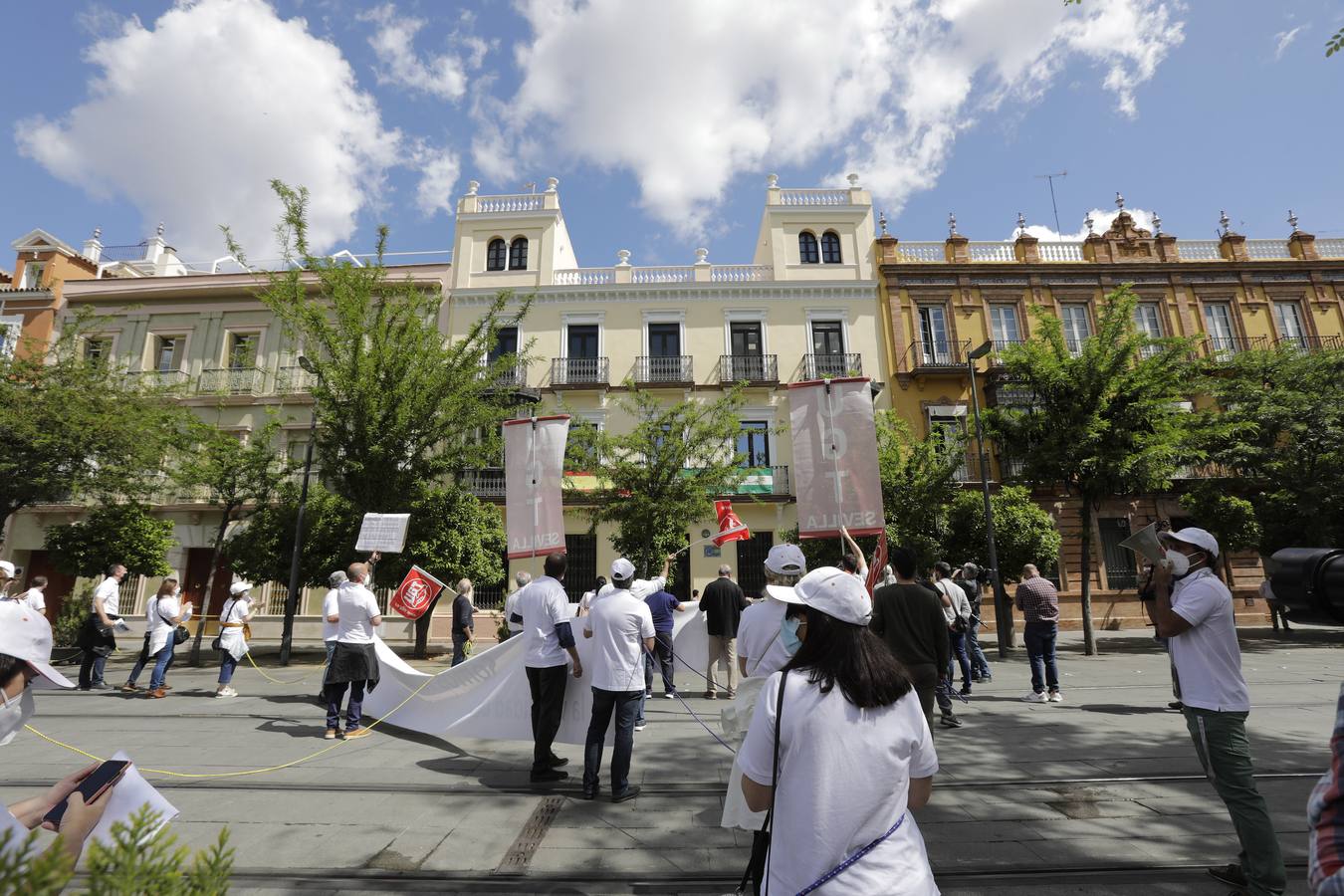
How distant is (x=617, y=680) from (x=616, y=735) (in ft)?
1.32

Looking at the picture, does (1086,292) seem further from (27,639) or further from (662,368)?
(27,639)

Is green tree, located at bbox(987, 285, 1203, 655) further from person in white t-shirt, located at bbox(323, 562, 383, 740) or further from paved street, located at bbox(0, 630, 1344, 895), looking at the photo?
person in white t-shirt, located at bbox(323, 562, 383, 740)

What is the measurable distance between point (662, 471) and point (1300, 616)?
1392cm

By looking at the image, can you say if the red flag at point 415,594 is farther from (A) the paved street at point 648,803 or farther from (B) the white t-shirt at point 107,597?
(B) the white t-shirt at point 107,597

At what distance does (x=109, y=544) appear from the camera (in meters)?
15.3

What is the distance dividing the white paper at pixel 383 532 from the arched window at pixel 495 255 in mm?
15130

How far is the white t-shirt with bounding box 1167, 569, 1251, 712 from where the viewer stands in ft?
11.7

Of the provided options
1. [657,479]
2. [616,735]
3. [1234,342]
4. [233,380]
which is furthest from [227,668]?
[1234,342]

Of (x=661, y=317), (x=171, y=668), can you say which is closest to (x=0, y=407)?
(x=171, y=668)

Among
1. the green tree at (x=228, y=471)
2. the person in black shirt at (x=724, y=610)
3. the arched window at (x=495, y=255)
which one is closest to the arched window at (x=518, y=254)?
the arched window at (x=495, y=255)

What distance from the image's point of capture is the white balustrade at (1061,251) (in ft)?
78.4

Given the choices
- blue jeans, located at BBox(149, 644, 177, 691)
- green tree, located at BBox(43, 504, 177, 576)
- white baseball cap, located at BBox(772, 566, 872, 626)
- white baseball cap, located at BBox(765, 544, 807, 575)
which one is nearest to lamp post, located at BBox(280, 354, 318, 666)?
blue jeans, located at BBox(149, 644, 177, 691)

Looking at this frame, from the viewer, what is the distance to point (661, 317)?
23.1 metres

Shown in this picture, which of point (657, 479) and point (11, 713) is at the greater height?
point (657, 479)
